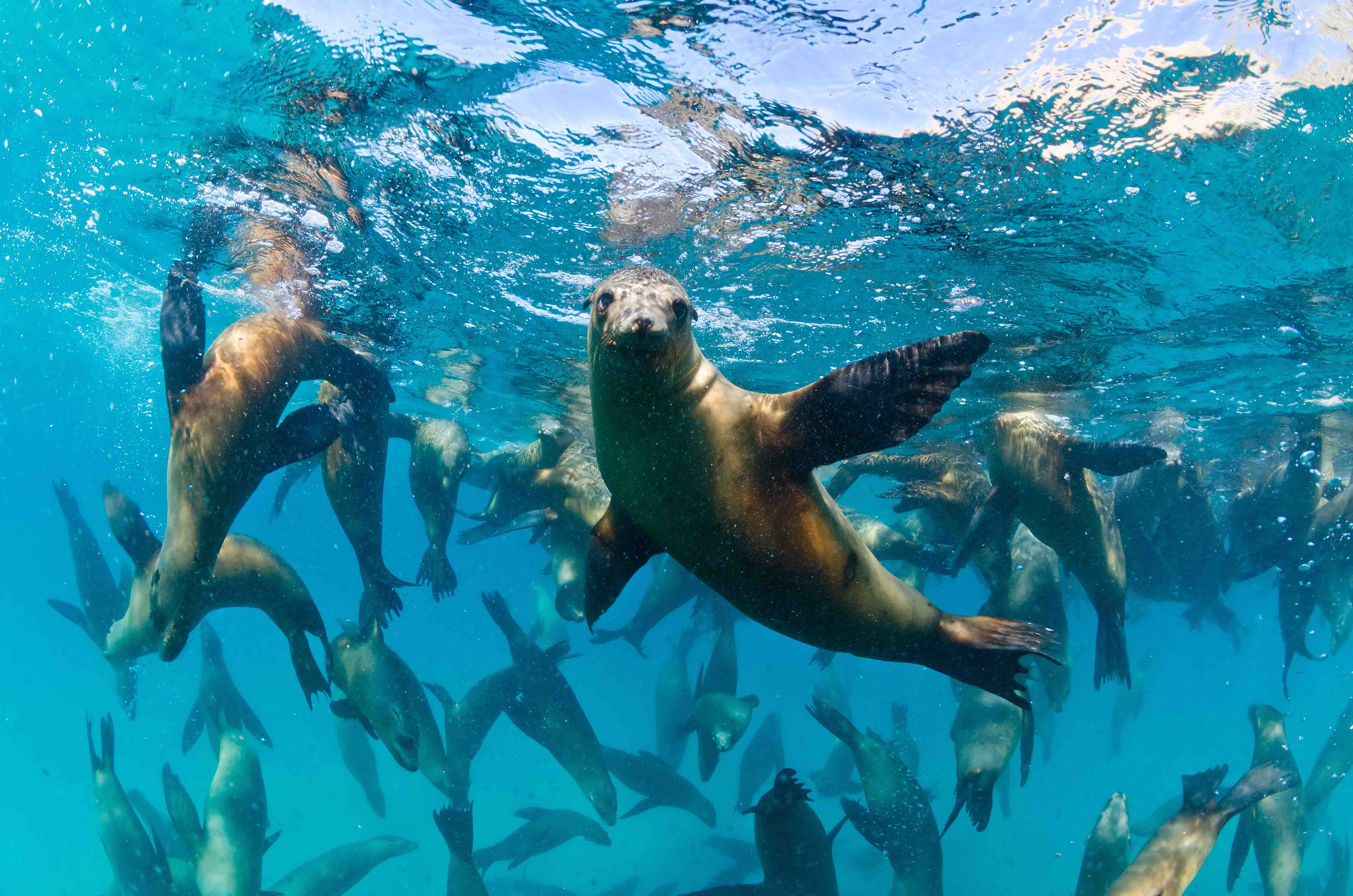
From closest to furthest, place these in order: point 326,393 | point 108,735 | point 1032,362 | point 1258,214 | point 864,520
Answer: point 1258,214, point 108,735, point 326,393, point 1032,362, point 864,520

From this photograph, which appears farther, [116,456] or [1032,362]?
[116,456]

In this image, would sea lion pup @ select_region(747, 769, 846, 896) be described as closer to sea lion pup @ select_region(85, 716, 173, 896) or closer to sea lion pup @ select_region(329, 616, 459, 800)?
sea lion pup @ select_region(329, 616, 459, 800)

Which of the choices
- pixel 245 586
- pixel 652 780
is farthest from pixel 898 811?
pixel 245 586

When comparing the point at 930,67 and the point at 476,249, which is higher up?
the point at 930,67

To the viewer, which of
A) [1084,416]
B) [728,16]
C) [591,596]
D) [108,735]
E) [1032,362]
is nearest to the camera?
[591,596]

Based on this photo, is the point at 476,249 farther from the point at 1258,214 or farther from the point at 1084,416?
the point at 1084,416

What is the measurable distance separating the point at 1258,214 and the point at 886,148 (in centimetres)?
360

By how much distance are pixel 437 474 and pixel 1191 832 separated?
9776 mm

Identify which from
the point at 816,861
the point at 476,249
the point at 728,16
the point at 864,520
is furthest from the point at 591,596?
the point at 864,520

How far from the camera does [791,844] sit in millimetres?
5188

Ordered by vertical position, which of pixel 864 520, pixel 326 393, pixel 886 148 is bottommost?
pixel 864 520

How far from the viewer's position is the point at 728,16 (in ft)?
14.3

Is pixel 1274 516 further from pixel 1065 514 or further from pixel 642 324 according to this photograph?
pixel 642 324

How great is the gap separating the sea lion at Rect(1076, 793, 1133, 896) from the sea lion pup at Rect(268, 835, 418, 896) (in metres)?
9.42
